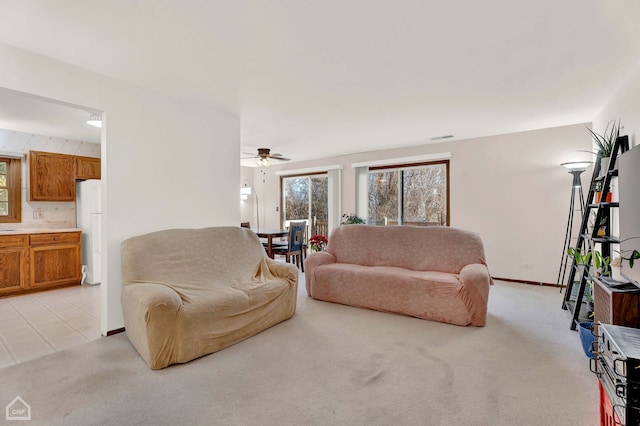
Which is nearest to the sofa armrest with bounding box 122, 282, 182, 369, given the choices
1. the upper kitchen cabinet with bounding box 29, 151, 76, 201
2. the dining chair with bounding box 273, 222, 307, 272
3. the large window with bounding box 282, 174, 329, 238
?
the dining chair with bounding box 273, 222, 307, 272

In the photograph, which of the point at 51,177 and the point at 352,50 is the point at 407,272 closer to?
the point at 352,50

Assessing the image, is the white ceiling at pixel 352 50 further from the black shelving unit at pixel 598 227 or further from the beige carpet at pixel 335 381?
the beige carpet at pixel 335 381

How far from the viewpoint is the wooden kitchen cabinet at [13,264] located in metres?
4.09

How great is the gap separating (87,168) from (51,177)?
19.5 inches

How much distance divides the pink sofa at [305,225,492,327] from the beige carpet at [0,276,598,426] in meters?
0.27

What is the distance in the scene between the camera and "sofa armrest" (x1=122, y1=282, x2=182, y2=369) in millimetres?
2189

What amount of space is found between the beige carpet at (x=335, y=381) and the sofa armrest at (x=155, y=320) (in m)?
0.14

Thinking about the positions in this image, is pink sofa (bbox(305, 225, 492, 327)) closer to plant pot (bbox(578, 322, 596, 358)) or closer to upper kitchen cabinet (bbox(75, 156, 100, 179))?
plant pot (bbox(578, 322, 596, 358))

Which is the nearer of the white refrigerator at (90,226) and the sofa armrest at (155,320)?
the sofa armrest at (155,320)

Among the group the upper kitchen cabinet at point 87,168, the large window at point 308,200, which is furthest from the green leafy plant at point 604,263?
the upper kitchen cabinet at point 87,168

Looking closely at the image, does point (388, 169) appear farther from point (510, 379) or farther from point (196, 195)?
point (510, 379)

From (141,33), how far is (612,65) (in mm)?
3693

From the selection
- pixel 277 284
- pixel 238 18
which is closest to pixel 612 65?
pixel 238 18

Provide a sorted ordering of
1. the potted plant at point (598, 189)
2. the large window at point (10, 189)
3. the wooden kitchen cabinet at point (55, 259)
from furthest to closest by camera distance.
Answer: the large window at point (10, 189), the wooden kitchen cabinet at point (55, 259), the potted plant at point (598, 189)
